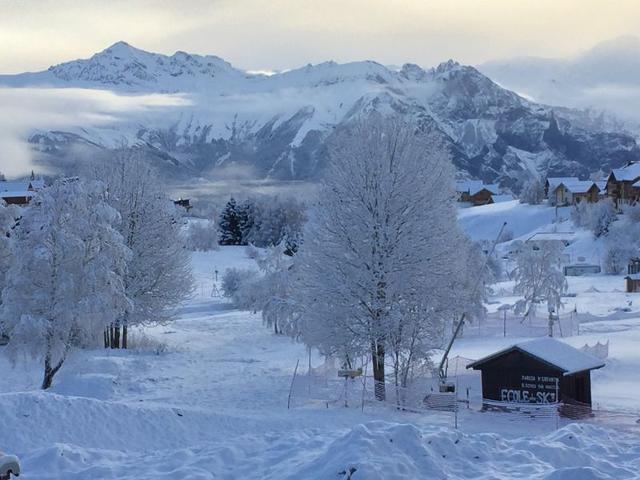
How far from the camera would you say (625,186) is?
117m

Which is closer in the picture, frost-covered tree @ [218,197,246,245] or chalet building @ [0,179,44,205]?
frost-covered tree @ [218,197,246,245]

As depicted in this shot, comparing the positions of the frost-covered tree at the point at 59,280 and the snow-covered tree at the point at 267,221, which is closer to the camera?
the frost-covered tree at the point at 59,280

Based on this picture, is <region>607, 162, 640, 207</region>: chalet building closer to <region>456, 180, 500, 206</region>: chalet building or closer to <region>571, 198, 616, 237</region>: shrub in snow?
<region>571, 198, 616, 237</region>: shrub in snow

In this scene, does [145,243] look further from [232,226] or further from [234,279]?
[232,226]

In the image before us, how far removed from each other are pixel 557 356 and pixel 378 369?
6.06 metres

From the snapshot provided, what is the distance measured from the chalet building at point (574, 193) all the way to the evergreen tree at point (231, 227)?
57.4 meters

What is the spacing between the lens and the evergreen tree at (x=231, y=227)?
131m

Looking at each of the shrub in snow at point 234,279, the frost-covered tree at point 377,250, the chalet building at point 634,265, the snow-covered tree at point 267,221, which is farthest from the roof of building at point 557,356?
the snow-covered tree at point 267,221

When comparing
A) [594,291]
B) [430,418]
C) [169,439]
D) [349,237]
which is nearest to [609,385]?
[430,418]

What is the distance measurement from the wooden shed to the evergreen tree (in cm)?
10677

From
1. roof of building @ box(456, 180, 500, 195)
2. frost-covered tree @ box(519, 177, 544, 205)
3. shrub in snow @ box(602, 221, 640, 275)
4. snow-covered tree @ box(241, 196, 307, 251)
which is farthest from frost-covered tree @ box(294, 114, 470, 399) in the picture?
roof of building @ box(456, 180, 500, 195)

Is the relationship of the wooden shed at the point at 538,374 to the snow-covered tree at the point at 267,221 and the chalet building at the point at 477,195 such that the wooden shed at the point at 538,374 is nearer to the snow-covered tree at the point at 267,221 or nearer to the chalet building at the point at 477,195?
the snow-covered tree at the point at 267,221

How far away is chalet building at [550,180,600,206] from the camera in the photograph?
5226 inches

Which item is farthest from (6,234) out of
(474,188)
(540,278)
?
(474,188)
